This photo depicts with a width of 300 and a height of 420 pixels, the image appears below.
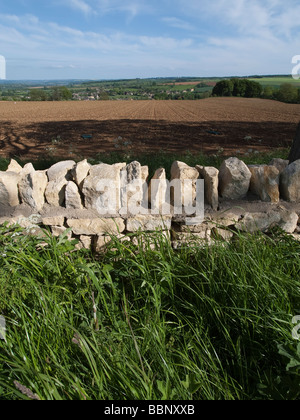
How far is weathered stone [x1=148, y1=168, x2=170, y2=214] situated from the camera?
8.65 feet

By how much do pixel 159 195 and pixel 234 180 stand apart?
74 cm

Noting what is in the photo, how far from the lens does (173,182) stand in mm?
2730

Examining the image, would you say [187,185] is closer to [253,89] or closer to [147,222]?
[147,222]

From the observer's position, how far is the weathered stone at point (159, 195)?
264cm

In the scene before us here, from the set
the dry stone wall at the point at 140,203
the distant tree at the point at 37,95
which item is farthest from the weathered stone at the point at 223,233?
the distant tree at the point at 37,95

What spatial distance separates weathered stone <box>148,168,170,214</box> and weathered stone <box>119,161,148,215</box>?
104 millimetres

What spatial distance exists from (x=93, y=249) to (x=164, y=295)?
0.91 m

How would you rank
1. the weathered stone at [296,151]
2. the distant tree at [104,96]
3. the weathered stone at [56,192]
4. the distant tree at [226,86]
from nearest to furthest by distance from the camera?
the weathered stone at [56,192] < the weathered stone at [296,151] < the distant tree at [226,86] < the distant tree at [104,96]

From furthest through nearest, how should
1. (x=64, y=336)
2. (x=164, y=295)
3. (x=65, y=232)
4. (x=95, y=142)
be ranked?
(x=95, y=142) < (x=65, y=232) < (x=164, y=295) < (x=64, y=336)

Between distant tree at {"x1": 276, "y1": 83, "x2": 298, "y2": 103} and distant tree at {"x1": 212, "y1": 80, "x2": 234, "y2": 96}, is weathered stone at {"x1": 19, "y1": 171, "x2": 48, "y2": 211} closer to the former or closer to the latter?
distant tree at {"x1": 276, "y1": 83, "x2": 298, "y2": 103}

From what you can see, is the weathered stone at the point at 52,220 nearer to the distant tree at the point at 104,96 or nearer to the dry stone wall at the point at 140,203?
the dry stone wall at the point at 140,203

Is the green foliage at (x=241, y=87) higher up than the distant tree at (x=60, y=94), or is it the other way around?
the distant tree at (x=60, y=94)

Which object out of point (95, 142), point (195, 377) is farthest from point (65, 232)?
point (95, 142)
